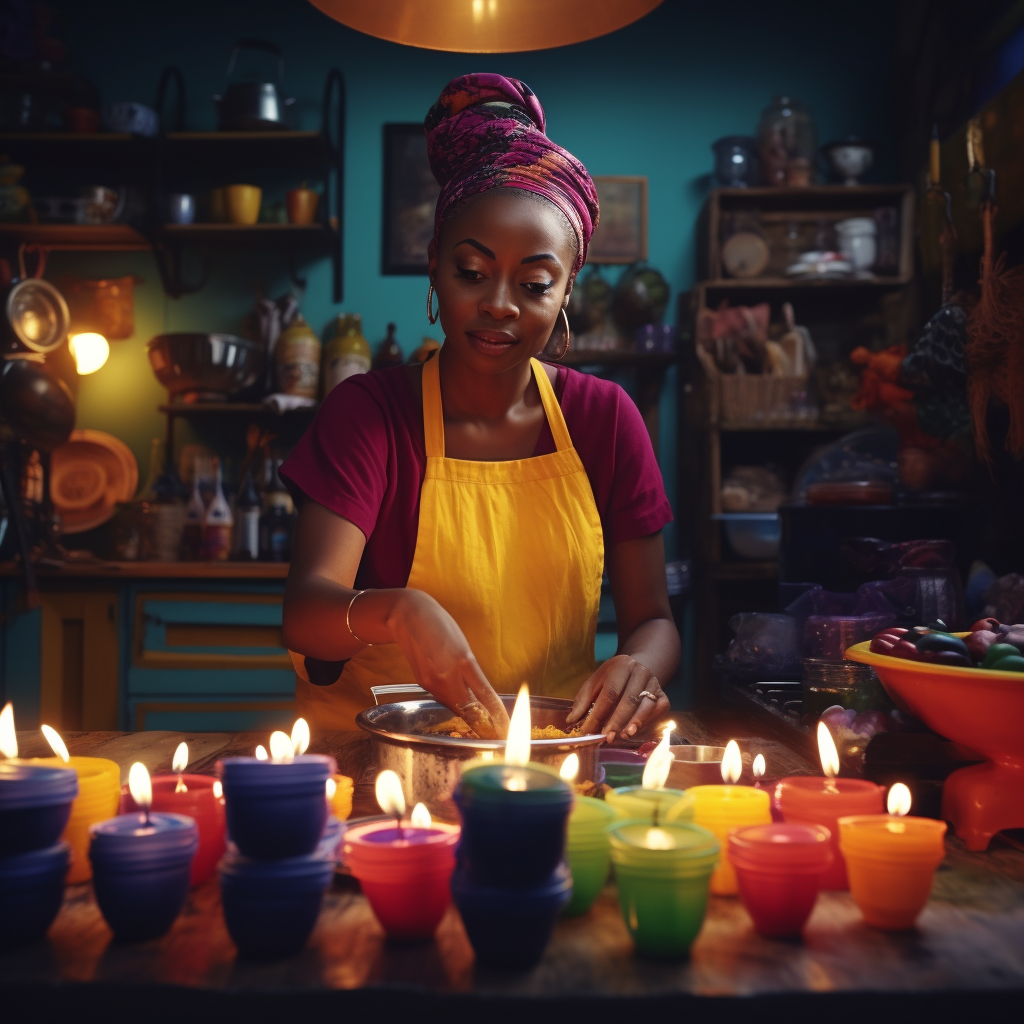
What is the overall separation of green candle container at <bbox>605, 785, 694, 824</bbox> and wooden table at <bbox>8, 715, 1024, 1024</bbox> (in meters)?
0.08

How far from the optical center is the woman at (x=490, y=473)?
153cm

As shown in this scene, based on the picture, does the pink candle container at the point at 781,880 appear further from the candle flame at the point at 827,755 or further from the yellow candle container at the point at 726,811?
the candle flame at the point at 827,755

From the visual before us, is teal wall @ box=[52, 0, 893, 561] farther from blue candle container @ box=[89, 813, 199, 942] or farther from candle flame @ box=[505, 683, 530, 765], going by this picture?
blue candle container @ box=[89, 813, 199, 942]

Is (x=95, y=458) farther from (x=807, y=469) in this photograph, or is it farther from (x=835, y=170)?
(x=835, y=170)

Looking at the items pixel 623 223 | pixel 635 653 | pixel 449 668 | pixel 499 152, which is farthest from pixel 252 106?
pixel 449 668

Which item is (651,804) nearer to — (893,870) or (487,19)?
(893,870)

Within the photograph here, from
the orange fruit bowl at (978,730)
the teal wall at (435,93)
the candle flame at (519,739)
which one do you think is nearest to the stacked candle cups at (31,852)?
the candle flame at (519,739)

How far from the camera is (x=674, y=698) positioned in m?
4.06

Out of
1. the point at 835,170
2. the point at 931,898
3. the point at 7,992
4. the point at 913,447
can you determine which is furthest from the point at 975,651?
the point at 835,170

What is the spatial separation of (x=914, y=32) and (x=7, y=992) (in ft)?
15.5

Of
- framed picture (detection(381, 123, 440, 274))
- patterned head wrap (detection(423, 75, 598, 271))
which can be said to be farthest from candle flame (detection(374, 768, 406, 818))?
framed picture (detection(381, 123, 440, 274))

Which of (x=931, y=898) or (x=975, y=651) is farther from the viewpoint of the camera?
(x=975, y=651)

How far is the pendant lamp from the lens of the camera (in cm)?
124

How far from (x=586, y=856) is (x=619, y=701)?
488 millimetres
